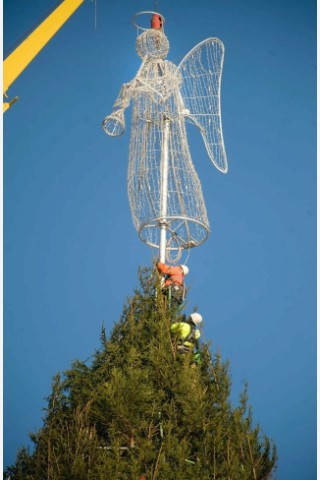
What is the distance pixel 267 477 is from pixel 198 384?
168cm

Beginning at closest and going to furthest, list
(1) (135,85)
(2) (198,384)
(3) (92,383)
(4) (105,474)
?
(4) (105,474), (2) (198,384), (3) (92,383), (1) (135,85)

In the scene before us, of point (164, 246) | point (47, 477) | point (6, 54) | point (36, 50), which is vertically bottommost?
point (47, 477)

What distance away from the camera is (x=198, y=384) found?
8.09 metres

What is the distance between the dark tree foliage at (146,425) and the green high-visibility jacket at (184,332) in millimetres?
267

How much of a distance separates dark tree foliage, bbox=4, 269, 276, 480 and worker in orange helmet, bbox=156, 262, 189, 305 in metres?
0.98

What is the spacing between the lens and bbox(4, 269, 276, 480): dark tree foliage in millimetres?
7369

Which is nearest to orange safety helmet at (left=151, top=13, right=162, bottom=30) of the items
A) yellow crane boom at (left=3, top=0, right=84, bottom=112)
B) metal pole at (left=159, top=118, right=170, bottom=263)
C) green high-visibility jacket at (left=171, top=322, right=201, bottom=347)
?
metal pole at (left=159, top=118, right=170, bottom=263)

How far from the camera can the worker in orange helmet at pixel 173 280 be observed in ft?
32.4

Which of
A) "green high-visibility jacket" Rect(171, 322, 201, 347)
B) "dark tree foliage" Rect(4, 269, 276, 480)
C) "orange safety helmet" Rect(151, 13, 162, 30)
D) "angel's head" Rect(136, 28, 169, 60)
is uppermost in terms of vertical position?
"orange safety helmet" Rect(151, 13, 162, 30)

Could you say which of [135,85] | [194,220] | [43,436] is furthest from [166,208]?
[43,436]

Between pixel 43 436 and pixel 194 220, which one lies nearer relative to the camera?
pixel 43 436

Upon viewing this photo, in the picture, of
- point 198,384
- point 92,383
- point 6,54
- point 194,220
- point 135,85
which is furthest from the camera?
point 6,54

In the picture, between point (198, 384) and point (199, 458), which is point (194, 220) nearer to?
point (198, 384)

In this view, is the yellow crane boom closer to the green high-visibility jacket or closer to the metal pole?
the metal pole
